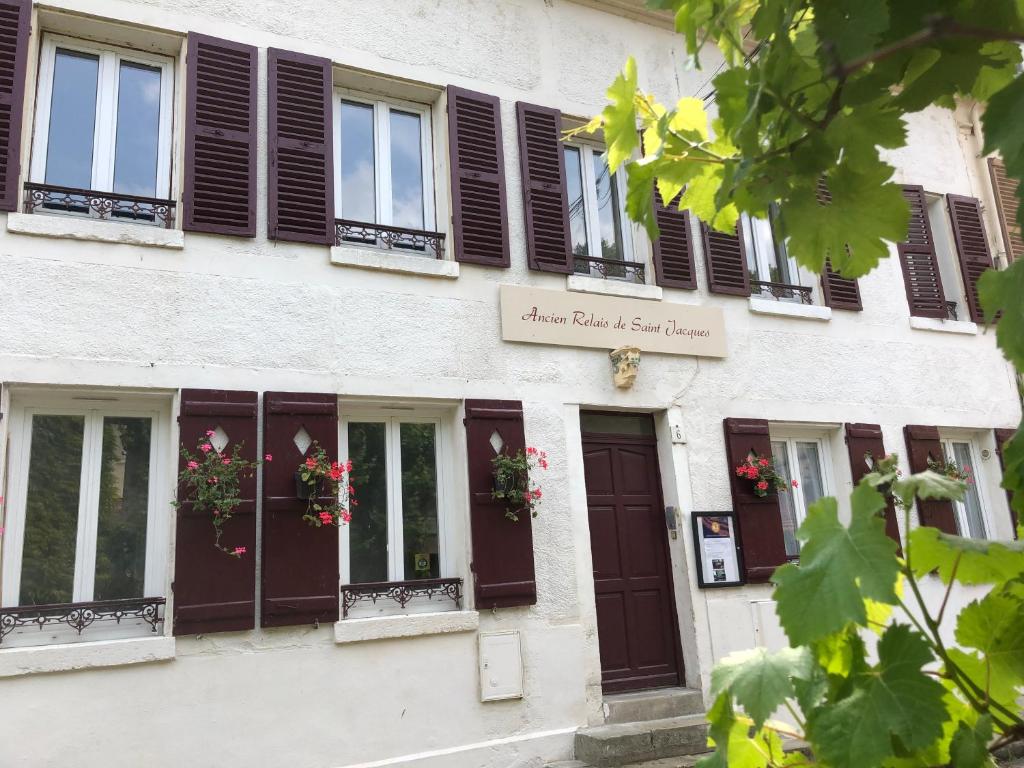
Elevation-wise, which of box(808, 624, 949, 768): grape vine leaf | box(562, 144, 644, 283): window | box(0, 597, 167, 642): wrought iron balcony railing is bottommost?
box(808, 624, 949, 768): grape vine leaf

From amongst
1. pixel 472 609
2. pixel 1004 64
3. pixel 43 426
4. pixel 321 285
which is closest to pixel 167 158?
pixel 321 285

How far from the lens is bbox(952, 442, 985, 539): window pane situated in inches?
342

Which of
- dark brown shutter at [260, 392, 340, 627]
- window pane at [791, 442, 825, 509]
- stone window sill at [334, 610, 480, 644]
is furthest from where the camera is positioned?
window pane at [791, 442, 825, 509]

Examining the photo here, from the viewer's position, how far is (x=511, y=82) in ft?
24.1

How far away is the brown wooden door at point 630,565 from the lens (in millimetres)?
6773

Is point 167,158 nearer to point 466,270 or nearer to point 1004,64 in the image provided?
point 466,270

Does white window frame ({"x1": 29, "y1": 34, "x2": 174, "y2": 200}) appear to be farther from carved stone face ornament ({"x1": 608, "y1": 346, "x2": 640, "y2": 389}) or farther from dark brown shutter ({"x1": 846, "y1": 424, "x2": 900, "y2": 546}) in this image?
dark brown shutter ({"x1": 846, "y1": 424, "x2": 900, "y2": 546})

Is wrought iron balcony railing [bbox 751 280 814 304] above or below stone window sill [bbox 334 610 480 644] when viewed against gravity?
above

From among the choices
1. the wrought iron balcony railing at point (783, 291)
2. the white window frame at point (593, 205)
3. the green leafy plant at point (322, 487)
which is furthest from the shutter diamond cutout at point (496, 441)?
the wrought iron balcony railing at point (783, 291)

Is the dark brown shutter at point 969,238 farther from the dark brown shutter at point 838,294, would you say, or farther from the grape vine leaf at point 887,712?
the grape vine leaf at point 887,712

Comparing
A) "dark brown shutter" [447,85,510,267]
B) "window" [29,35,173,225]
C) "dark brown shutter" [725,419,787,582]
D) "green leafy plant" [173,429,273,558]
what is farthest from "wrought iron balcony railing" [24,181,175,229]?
"dark brown shutter" [725,419,787,582]

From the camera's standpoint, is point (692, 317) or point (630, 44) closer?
point (692, 317)

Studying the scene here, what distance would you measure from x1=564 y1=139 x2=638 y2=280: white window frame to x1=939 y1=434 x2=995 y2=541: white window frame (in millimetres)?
3993

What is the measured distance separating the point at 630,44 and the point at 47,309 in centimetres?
570
